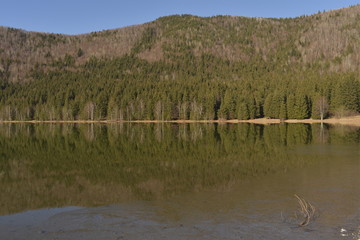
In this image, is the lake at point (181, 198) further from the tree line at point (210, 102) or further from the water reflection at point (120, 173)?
the tree line at point (210, 102)

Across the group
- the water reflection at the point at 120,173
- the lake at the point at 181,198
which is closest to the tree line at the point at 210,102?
the water reflection at the point at 120,173

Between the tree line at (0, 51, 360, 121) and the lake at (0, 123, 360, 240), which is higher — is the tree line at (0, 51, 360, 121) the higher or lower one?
the higher one

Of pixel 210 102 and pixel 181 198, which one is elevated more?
pixel 210 102

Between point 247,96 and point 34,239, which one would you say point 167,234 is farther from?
point 247,96

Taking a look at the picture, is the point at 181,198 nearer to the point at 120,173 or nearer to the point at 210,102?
the point at 120,173

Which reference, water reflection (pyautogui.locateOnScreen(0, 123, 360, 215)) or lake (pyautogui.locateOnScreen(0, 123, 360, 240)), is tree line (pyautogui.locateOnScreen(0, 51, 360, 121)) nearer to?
water reflection (pyautogui.locateOnScreen(0, 123, 360, 215))

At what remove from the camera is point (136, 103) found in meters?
169

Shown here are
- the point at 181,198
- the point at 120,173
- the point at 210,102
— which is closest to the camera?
the point at 181,198

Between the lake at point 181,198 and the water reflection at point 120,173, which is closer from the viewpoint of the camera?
the lake at point 181,198

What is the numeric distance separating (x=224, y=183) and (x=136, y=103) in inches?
5964

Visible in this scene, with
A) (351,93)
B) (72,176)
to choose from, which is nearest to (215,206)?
(72,176)

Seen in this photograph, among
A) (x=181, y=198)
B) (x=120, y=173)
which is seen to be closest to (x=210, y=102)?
(x=120, y=173)

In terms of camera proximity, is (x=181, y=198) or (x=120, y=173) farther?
(x=120, y=173)

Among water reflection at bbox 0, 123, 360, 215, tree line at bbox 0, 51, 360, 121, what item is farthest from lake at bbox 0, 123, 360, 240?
tree line at bbox 0, 51, 360, 121
